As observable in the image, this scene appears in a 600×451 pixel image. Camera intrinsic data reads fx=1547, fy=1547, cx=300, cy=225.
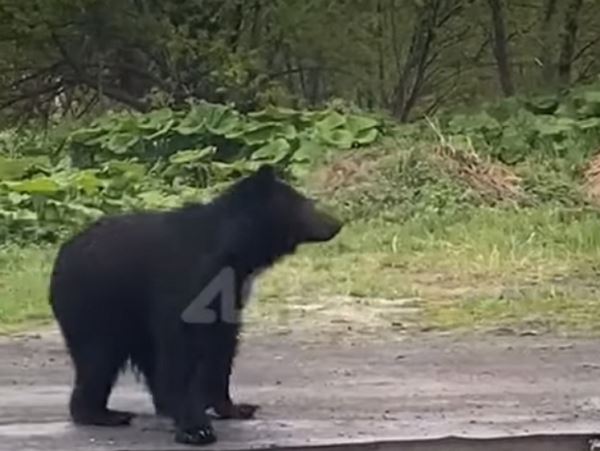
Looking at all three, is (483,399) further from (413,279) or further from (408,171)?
(408,171)

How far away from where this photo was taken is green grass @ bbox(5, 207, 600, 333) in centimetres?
805

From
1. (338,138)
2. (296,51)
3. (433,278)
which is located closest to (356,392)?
(433,278)

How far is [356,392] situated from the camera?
19.6 feet

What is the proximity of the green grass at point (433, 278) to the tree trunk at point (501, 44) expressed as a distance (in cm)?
775

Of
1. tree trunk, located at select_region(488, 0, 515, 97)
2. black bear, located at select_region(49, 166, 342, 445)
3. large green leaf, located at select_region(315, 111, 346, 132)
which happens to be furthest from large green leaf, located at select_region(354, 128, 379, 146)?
black bear, located at select_region(49, 166, 342, 445)

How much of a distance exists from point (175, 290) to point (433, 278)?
457 cm

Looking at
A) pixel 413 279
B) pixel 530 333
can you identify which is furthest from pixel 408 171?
pixel 530 333

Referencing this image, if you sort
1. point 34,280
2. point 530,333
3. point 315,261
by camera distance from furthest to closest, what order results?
point 315,261 → point 34,280 → point 530,333

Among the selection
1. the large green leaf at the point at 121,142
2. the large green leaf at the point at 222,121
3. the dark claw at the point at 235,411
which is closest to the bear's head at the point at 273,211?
the dark claw at the point at 235,411

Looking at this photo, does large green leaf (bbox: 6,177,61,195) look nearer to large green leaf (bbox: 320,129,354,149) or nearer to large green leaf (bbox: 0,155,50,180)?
large green leaf (bbox: 0,155,50,180)

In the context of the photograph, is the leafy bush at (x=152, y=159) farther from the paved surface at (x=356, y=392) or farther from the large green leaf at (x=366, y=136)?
the paved surface at (x=356, y=392)

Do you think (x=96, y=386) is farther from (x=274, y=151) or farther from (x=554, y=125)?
(x=554, y=125)

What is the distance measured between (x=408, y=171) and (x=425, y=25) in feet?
23.7

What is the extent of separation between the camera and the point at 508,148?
521 inches
